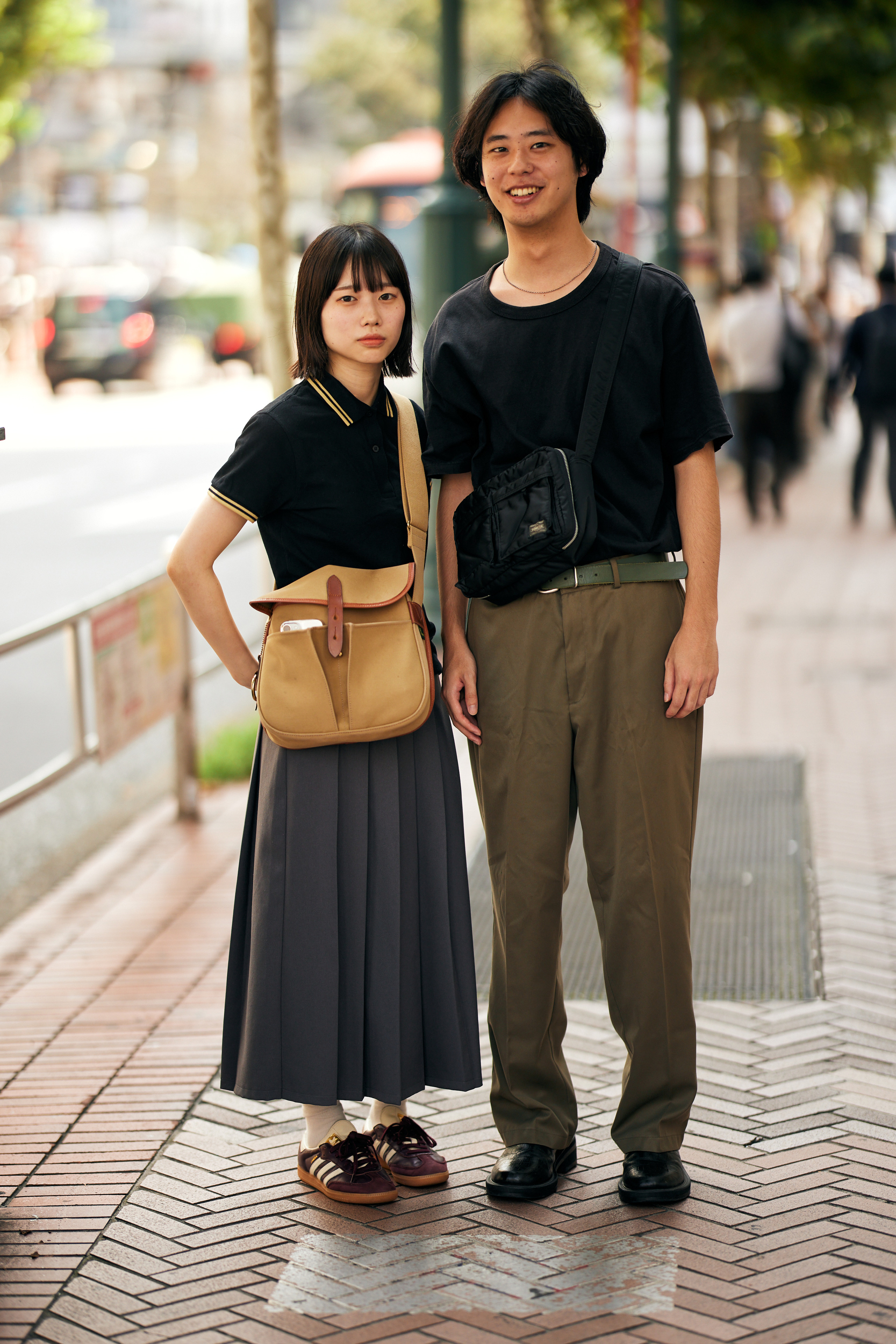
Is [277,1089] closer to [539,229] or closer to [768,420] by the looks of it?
[539,229]

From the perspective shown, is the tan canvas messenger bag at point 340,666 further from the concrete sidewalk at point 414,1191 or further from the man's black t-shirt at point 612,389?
the concrete sidewalk at point 414,1191

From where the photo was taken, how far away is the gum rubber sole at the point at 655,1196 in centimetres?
314

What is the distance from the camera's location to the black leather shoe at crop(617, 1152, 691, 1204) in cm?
315

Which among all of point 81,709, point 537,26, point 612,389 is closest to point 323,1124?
point 612,389

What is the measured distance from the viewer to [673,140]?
1673 centimetres

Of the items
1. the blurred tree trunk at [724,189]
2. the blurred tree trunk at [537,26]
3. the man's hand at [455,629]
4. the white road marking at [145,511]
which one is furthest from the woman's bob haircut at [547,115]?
the blurred tree trunk at [724,189]

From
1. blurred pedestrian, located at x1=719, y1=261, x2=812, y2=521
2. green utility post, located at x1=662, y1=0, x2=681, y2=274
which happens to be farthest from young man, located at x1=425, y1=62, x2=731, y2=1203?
green utility post, located at x1=662, y1=0, x2=681, y2=274

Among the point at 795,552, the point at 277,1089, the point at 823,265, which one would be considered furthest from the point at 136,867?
the point at 823,265

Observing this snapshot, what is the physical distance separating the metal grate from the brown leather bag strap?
5.05 feet

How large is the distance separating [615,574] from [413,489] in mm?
433

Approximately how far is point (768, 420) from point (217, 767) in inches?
309

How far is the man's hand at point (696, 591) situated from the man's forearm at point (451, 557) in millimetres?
419

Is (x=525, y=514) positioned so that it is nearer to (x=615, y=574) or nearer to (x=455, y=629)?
(x=615, y=574)

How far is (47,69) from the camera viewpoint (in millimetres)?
30531
